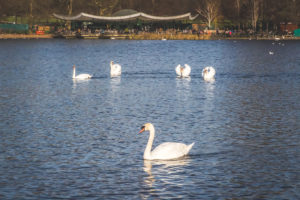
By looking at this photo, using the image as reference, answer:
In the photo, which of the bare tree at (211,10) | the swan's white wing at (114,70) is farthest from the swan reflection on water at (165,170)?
the bare tree at (211,10)

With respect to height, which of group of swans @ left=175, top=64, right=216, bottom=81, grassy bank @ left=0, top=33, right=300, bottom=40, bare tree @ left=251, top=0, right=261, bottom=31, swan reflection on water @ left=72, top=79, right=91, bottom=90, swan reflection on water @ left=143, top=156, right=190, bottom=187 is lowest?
swan reflection on water @ left=143, top=156, right=190, bottom=187

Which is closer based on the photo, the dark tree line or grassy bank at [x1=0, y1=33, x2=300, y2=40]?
the dark tree line

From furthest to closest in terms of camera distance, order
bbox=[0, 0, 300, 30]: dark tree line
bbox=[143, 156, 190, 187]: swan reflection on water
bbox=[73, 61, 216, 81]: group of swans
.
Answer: bbox=[0, 0, 300, 30]: dark tree line → bbox=[73, 61, 216, 81]: group of swans → bbox=[143, 156, 190, 187]: swan reflection on water

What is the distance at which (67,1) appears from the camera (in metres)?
162

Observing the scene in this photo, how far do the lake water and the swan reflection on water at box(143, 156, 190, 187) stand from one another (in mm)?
29

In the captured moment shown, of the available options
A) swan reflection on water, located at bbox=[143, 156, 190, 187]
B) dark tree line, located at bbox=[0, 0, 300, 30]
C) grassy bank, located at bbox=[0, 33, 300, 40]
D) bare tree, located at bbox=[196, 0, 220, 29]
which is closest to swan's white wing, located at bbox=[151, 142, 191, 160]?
swan reflection on water, located at bbox=[143, 156, 190, 187]

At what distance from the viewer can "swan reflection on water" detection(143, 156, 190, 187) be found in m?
17.7

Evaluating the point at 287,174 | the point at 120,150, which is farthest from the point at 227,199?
the point at 120,150

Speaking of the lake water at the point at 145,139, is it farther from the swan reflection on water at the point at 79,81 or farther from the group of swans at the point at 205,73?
the group of swans at the point at 205,73

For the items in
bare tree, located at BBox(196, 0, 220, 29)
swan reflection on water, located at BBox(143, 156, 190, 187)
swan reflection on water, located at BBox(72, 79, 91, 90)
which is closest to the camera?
swan reflection on water, located at BBox(143, 156, 190, 187)

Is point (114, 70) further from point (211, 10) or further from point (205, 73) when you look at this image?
point (211, 10)

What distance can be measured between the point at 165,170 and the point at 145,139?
4.95 m

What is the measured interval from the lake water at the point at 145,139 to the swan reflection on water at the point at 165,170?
0.03 meters

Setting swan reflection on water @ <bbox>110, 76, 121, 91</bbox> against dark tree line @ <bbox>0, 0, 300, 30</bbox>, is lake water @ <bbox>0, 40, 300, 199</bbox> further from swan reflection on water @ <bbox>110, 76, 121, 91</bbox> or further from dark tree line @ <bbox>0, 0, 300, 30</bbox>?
dark tree line @ <bbox>0, 0, 300, 30</bbox>
